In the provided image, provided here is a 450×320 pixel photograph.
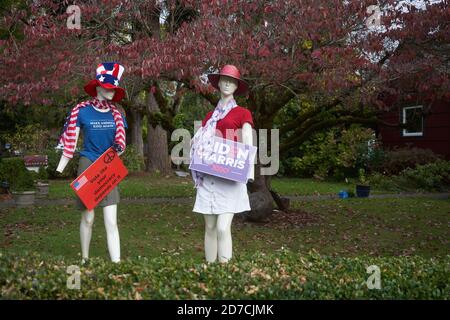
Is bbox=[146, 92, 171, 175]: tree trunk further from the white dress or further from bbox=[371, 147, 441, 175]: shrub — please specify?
the white dress

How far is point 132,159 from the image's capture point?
20156mm

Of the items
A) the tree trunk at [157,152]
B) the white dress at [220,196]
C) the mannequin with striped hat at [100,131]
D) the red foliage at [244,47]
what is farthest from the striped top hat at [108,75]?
the tree trunk at [157,152]

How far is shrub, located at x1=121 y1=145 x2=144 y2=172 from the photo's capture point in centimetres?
2005

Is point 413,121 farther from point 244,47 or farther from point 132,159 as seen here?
point 132,159

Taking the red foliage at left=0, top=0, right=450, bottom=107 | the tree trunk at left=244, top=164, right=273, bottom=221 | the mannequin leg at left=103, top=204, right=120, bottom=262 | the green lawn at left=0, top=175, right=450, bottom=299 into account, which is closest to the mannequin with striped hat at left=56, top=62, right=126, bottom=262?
the mannequin leg at left=103, top=204, right=120, bottom=262

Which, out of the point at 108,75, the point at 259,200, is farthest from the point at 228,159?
the point at 259,200

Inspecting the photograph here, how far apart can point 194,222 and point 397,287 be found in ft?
19.4

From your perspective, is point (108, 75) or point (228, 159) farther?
point (108, 75)

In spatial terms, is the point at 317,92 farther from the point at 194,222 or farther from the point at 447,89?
the point at 194,222

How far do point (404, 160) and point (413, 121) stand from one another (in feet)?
24.7

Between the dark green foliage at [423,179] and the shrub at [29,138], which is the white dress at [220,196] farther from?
the shrub at [29,138]

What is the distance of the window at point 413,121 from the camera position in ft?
31.4

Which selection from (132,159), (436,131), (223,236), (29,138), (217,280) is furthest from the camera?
(29,138)
